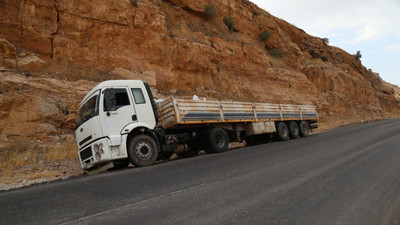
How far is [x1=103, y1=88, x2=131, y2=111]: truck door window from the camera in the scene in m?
9.66

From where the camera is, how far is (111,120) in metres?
9.20

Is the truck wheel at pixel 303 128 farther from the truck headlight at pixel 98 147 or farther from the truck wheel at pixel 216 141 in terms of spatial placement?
the truck headlight at pixel 98 147

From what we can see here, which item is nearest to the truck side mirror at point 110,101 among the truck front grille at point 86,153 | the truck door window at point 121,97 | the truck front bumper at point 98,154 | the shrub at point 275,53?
the truck door window at point 121,97

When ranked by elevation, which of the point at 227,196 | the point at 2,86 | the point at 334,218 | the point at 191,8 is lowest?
the point at 334,218

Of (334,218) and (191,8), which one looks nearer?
(334,218)

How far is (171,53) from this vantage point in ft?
75.7

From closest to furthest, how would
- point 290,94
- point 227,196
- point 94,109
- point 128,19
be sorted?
point 227,196
point 94,109
point 128,19
point 290,94

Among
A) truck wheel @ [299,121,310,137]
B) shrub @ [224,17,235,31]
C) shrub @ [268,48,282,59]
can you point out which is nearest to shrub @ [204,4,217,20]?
shrub @ [224,17,235,31]

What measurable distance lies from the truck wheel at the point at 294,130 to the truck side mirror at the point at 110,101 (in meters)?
11.6

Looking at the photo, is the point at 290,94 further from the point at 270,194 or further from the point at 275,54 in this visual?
the point at 270,194

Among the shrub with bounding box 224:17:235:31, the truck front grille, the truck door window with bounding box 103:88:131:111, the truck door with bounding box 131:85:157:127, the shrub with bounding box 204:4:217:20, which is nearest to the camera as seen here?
the truck front grille

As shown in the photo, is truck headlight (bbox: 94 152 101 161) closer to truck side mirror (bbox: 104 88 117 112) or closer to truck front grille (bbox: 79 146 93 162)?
truck front grille (bbox: 79 146 93 162)

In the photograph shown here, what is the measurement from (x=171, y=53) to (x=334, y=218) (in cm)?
2036

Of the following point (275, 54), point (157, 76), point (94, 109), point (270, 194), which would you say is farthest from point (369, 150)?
point (275, 54)
